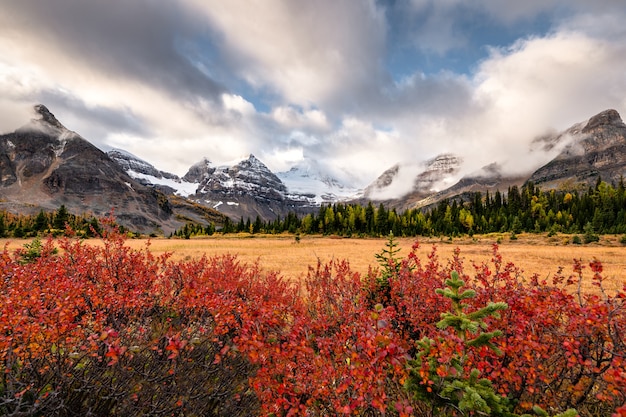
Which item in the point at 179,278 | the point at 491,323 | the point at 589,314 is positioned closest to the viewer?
the point at 589,314

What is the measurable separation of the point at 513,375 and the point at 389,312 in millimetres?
2048

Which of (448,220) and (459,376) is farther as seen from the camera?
(448,220)

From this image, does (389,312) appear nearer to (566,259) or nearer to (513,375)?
(513,375)

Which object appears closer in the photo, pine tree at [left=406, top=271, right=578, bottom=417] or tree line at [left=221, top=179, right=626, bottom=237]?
pine tree at [left=406, top=271, right=578, bottom=417]

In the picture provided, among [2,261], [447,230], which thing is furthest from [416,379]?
[447,230]

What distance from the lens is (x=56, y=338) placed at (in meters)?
4.58

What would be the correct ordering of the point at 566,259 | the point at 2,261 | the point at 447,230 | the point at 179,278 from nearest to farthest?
the point at 2,261 < the point at 179,278 < the point at 566,259 < the point at 447,230

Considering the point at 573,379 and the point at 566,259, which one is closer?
the point at 573,379

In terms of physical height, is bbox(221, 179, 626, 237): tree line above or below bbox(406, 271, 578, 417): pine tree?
above

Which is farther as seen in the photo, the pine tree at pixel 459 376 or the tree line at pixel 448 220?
the tree line at pixel 448 220

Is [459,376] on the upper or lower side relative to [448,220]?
lower

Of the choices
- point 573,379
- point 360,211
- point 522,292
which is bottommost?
point 573,379

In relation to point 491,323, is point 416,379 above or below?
below

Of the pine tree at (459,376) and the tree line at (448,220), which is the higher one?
the tree line at (448,220)
